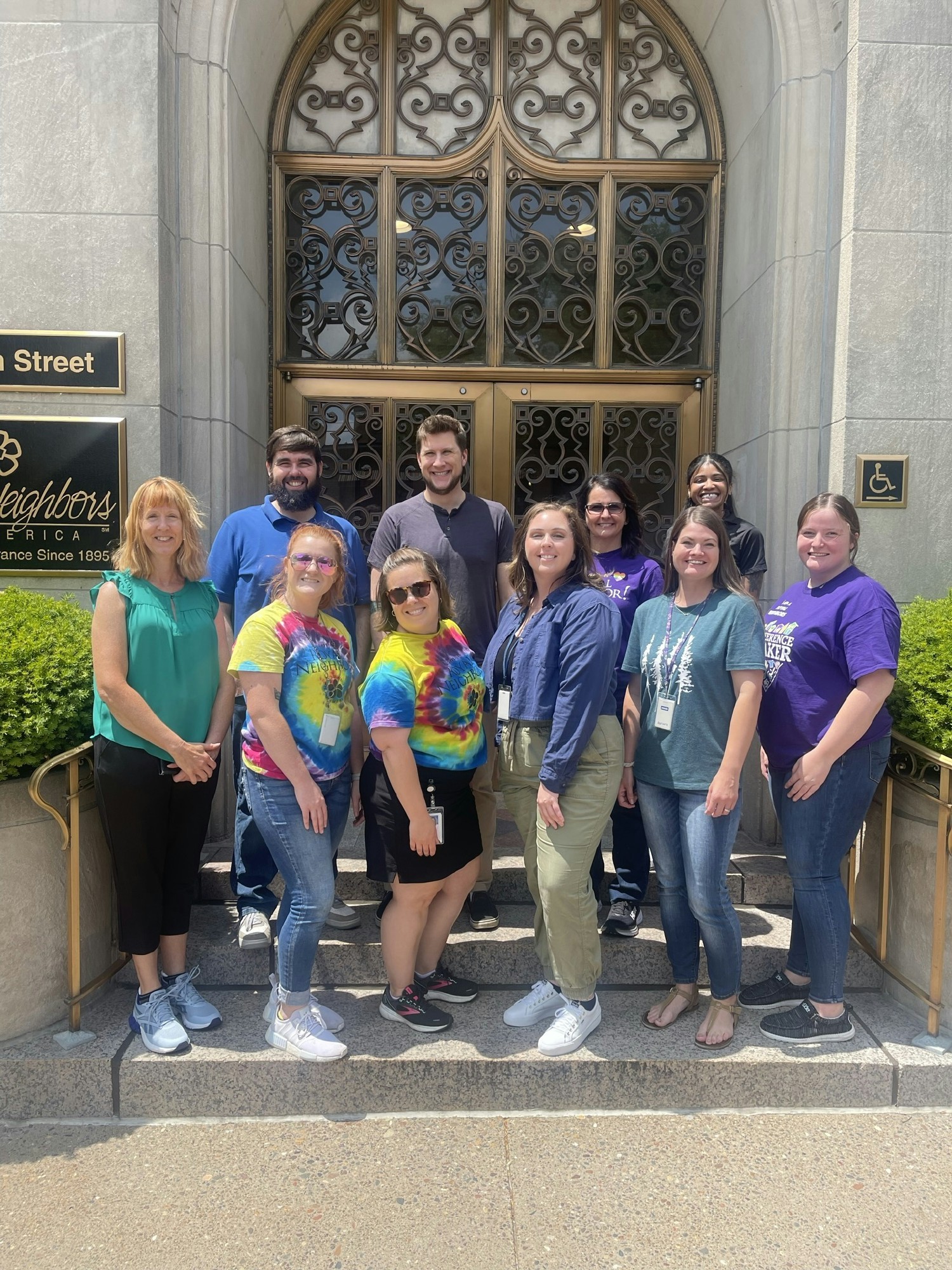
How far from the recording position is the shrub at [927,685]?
3.32m

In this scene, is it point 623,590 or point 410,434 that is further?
point 410,434

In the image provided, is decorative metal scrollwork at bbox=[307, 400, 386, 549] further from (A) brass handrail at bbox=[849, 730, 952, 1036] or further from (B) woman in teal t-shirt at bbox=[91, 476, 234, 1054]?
(A) brass handrail at bbox=[849, 730, 952, 1036]

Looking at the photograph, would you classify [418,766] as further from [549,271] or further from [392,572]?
[549,271]

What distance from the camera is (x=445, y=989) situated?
353cm

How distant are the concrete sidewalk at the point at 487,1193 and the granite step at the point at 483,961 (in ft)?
2.21

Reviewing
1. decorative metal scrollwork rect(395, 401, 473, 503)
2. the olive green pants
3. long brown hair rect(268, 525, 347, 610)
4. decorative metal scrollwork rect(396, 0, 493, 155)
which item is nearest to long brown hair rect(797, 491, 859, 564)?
the olive green pants

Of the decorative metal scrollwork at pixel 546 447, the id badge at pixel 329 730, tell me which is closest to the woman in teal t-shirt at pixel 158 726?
the id badge at pixel 329 730

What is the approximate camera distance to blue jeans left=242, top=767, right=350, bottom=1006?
305cm

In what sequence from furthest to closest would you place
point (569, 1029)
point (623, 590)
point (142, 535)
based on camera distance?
1. point (623, 590)
2. point (569, 1029)
3. point (142, 535)

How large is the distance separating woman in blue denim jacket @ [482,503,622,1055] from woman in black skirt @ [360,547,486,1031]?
18cm

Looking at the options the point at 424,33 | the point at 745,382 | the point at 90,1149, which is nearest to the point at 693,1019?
the point at 90,1149

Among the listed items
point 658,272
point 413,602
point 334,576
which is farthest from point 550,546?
point 658,272

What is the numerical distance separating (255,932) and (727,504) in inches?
106

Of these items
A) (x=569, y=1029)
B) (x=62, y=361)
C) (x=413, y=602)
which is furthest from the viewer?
(x=62, y=361)
